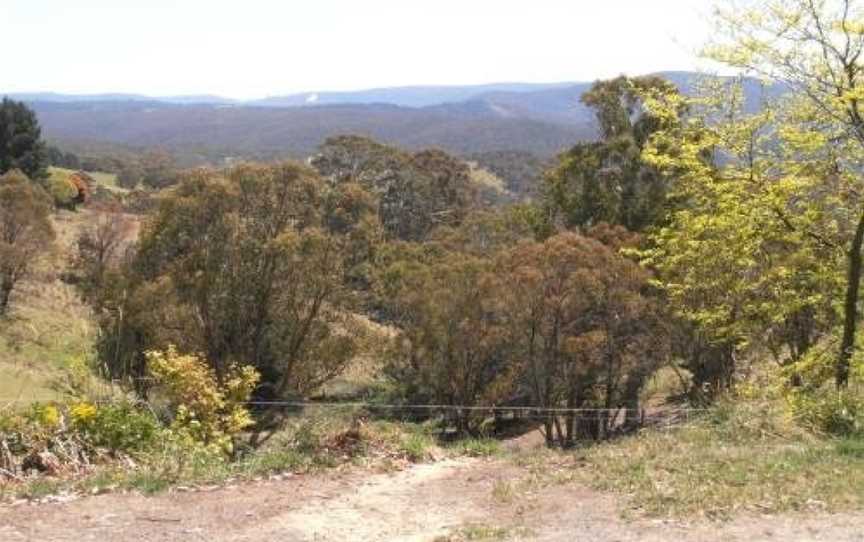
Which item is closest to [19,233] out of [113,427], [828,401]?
[113,427]

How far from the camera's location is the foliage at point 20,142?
5416 cm

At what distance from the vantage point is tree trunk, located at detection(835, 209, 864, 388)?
10992 millimetres

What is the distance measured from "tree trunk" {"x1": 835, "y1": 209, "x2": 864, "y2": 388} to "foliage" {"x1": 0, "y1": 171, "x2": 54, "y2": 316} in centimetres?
3150

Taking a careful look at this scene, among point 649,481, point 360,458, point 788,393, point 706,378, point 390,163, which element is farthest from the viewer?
point 390,163

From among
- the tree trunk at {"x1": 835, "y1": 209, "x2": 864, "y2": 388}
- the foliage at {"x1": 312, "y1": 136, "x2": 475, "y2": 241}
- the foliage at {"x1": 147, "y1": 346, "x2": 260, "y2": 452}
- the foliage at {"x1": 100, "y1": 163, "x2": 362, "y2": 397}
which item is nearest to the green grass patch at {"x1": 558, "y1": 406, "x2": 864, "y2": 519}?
the tree trunk at {"x1": 835, "y1": 209, "x2": 864, "y2": 388}

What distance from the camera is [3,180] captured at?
3794cm

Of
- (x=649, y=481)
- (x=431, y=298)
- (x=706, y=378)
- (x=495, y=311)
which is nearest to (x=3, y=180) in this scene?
(x=431, y=298)

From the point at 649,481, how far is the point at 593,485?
499 millimetres

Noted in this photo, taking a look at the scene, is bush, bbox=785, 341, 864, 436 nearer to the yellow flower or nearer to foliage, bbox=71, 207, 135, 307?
the yellow flower

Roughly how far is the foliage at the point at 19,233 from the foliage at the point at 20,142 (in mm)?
19445

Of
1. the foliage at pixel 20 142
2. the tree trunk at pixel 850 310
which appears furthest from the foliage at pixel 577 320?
the foliage at pixel 20 142

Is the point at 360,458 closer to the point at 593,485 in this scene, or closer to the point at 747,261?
the point at 593,485

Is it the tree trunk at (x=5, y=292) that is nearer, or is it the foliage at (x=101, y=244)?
the tree trunk at (x=5, y=292)

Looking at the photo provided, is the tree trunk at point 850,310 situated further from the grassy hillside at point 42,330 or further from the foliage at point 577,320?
the grassy hillside at point 42,330
